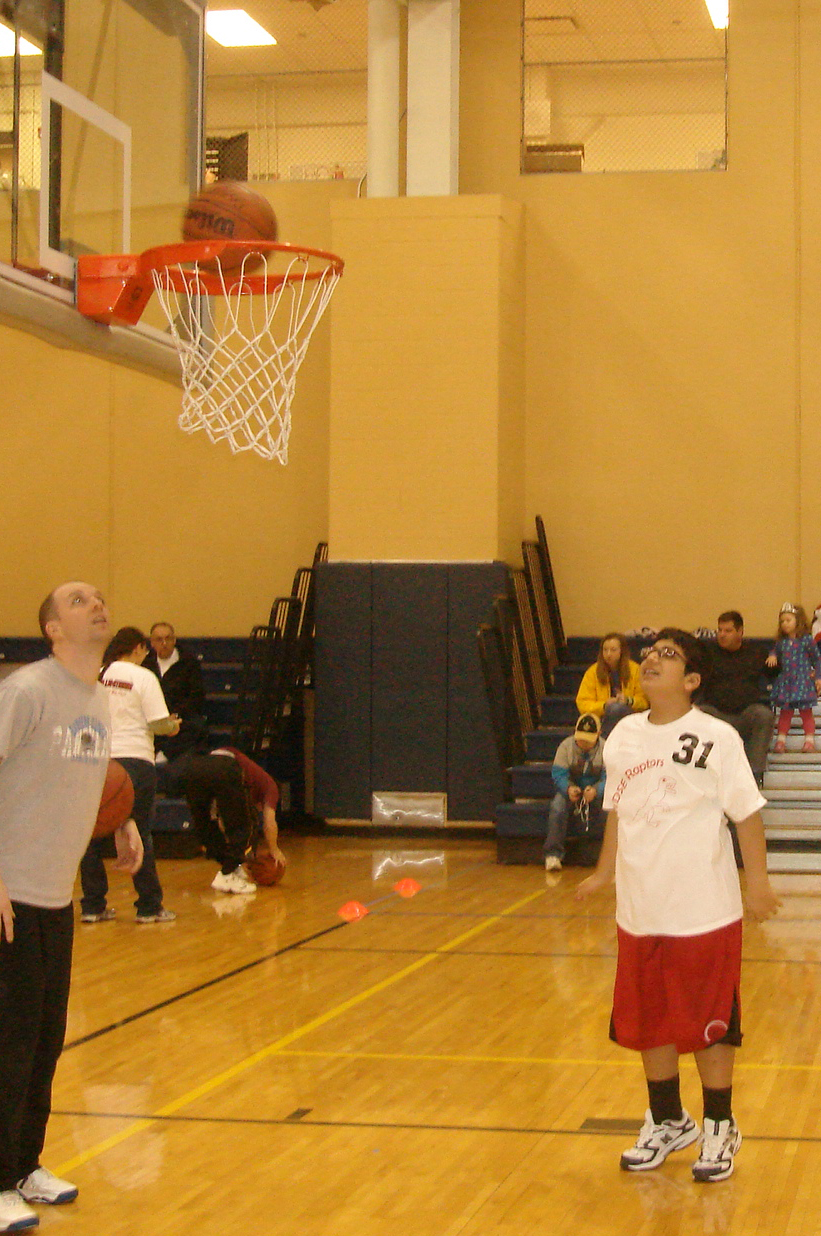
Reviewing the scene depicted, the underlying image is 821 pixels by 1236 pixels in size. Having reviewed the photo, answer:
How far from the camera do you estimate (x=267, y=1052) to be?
18.1 feet

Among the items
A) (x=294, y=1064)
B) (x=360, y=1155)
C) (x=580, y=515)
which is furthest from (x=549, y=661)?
(x=360, y=1155)

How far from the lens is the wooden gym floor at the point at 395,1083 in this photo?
3873mm

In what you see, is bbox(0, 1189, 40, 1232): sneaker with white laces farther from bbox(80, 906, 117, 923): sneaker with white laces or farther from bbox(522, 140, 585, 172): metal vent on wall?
bbox(522, 140, 585, 172): metal vent on wall

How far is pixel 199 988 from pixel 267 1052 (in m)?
1.18

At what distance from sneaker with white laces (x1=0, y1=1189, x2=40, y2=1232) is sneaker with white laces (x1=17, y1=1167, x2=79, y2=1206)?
11 cm

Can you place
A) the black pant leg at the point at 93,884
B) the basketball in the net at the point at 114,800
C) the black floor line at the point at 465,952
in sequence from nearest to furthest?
the basketball in the net at the point at 114,800, the black floor line at the point at 465,952, the black pant leg at the point at 93,884

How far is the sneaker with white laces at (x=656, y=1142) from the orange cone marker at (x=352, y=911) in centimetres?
433

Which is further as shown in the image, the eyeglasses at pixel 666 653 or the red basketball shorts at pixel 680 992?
the eyeglasses at pixel 666 653

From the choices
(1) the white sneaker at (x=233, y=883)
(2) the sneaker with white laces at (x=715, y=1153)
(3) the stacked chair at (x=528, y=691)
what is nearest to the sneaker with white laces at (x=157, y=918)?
(1) the white sneaker at (x=233, y=883)

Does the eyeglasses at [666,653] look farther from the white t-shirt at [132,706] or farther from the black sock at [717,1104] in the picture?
the white t-shirt at [132,706]

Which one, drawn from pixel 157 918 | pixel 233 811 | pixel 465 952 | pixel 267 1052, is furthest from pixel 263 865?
pixel 267 1052

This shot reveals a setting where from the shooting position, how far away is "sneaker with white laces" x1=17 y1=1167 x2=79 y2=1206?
3.88 meters

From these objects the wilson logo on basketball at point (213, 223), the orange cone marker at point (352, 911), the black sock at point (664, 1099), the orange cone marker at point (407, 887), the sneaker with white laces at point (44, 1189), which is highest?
the wilson logo on basketball at point (213, 223)

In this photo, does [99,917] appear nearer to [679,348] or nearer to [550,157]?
[679,348]
